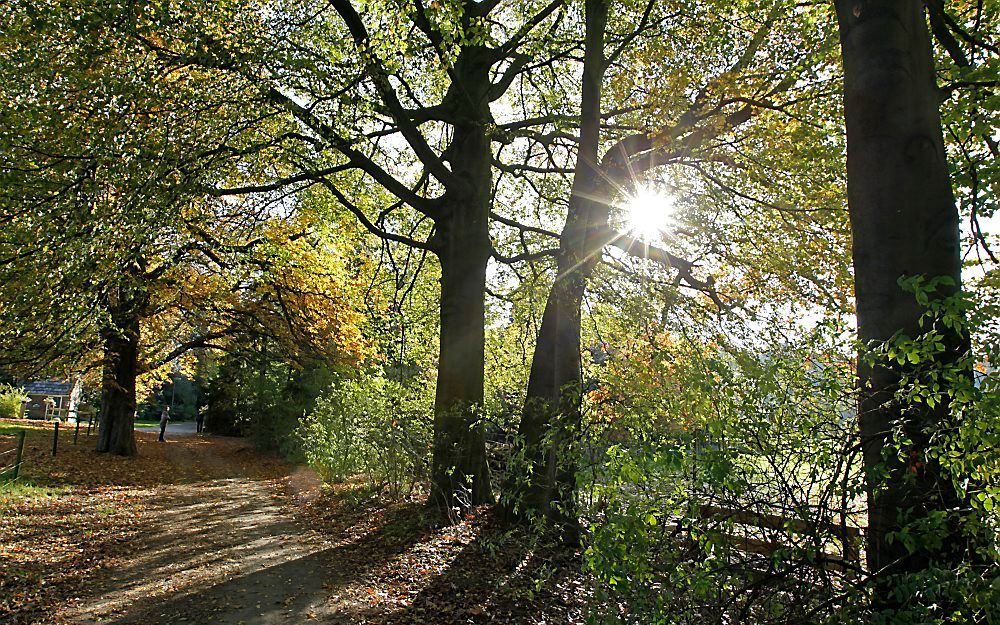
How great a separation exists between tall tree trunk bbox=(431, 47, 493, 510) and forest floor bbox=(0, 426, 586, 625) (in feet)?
2.21

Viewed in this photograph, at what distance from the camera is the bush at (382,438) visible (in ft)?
33.9

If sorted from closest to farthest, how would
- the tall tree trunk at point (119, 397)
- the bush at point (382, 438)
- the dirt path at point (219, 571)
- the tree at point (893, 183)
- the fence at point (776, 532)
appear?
the fence at point (776, 532), the tree at point (893, 183), the dirt path at point (219, 571), the bush at point (382, 438), the tall tree trunk at point (119, 397)

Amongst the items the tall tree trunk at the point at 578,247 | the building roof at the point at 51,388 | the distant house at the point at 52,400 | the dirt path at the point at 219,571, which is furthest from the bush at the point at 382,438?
the building roof at the point at 51,388

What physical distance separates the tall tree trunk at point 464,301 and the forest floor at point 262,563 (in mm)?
674

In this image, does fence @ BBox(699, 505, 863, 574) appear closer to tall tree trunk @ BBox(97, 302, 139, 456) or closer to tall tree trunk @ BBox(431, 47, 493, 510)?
tall tree trunk @ BBox(431, 47, 493, 510)

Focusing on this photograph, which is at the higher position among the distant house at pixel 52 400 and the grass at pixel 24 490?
the distant house at pixel 52 400

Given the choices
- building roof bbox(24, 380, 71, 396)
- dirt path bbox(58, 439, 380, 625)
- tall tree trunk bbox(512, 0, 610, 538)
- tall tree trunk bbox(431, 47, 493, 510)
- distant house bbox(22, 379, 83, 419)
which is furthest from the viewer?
building roof bbox(24, 380, 71, 396)

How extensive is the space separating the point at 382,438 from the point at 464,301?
2.65 meters

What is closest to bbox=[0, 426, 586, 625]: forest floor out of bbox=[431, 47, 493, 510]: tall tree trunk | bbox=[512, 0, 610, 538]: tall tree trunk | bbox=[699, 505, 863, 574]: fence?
bbox=[431, 47, 493, 510]: tall tree trunk

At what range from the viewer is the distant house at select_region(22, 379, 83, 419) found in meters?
36.9

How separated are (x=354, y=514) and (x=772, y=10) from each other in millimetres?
9872

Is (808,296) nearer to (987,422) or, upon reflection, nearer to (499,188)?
(499,188)

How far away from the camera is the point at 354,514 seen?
11.0 metres

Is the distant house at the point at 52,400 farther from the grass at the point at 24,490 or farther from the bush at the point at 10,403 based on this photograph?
the grass at the point at 24,490
